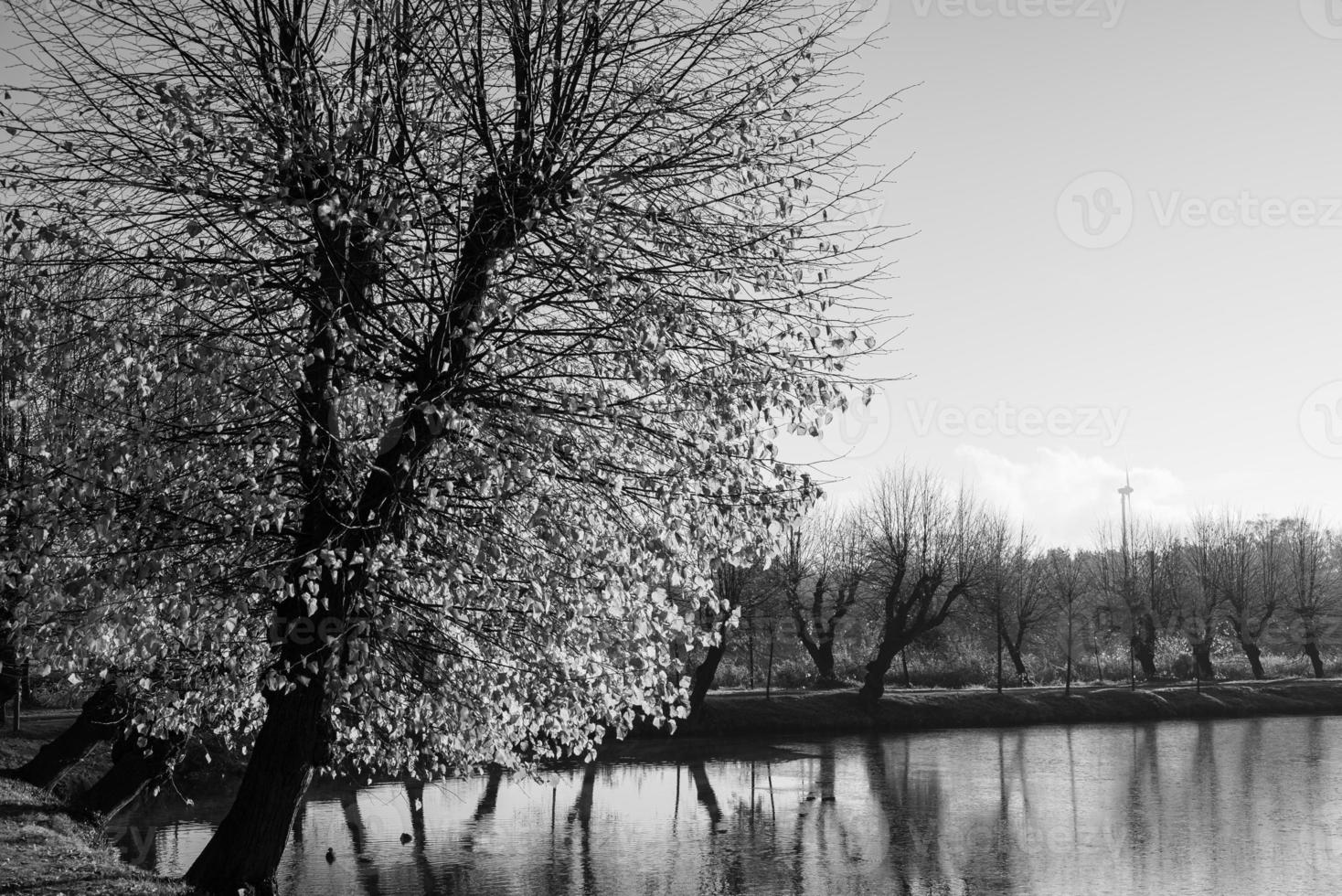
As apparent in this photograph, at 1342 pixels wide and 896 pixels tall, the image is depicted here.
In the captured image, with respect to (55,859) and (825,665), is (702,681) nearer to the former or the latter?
(825,665)

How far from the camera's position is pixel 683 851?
79.2 feet

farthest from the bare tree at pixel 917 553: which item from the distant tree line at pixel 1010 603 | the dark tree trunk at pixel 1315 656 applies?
the dark tree trunk at pixel 1315 656

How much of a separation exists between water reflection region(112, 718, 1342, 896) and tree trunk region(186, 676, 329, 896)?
430cm

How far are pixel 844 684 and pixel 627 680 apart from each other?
4828cm

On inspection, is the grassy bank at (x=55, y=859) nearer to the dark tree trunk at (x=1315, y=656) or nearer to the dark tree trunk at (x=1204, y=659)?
the dark tree trunk at (x=1204, y=659)

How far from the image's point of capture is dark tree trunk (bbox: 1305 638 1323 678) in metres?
69.6

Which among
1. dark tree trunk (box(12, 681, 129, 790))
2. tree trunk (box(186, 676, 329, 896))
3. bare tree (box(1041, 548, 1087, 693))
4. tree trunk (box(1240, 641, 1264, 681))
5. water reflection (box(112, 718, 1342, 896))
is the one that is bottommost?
water reflection (box(112, 718, 1342, 896))

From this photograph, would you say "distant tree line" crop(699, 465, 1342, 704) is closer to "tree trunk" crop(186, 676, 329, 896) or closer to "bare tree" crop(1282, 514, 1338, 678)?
"bare tree" crop(1282, 514, 1338, 678)

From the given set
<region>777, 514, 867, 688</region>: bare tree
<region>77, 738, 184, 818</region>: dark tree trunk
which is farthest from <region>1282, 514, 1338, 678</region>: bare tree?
<region>77, 738, 184, 818</region>: dark tree trunk

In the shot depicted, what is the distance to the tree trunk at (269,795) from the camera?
11031 mm

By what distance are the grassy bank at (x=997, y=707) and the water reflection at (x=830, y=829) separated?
7.81 m


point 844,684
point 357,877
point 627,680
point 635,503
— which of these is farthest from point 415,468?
point 844,684

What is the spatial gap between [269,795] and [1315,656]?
74.9 m

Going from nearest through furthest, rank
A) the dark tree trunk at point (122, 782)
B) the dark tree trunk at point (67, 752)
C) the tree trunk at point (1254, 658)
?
the dark tree trunk at point (122, 782) → the dark tree trunk at point (67, 752) → the tree trunk at point (1254, 658)
